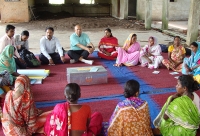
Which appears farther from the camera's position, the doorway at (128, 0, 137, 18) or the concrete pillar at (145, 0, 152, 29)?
the doorway at (128, 0, 137, 18)

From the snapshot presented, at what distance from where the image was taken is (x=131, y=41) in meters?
5.28

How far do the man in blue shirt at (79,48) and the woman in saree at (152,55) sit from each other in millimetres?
1174

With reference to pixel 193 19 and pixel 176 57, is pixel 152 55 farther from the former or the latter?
pixel 193 19

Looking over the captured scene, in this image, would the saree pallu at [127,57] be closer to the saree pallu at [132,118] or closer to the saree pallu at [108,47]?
the saree pallu at [108,47]

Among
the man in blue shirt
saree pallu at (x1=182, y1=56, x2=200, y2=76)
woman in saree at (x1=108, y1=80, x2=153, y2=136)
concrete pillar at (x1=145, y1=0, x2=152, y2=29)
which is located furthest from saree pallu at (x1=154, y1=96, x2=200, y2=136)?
concrete pillar at (x1=145, y1=0, x2=152, y2=29)

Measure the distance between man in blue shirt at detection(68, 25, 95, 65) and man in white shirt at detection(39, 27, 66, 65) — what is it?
280 mm

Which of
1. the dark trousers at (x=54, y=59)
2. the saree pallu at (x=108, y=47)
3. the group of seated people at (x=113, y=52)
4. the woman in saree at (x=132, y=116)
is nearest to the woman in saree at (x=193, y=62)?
the group of seated people at (x=113, y=52)

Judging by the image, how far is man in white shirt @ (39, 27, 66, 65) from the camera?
5.16 meters

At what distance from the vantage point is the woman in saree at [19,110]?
7.34 ft

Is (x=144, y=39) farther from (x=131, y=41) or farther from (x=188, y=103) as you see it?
(x=188, y=103)

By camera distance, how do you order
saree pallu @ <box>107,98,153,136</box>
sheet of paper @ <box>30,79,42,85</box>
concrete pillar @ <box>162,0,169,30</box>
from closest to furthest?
saree pallu @ <box>107,98,153,136</box>, sheet of paper @ <box>30,79,42,85</box>, concrete pillar @ <box>162,0,169,30</box>

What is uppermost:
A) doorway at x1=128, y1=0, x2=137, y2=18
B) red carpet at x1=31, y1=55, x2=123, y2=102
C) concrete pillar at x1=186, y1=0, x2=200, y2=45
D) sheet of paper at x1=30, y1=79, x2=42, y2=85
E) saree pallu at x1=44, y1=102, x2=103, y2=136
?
doorway at x1=128, y1=0, x2=137, y2=18

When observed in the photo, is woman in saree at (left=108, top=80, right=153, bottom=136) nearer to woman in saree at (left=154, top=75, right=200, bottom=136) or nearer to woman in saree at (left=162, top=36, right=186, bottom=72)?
woman in saree at (left=154, top=75, right=200, bottom=136)

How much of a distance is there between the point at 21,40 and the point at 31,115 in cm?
316
